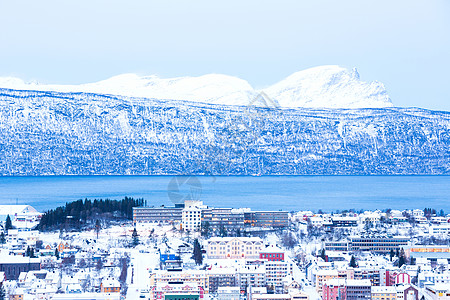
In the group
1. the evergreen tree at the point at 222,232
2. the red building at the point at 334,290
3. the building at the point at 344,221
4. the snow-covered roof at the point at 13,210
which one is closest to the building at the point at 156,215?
the evergreen tree at the point at 222,232

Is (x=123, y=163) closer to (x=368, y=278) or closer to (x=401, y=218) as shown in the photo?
(x=401, y=218)

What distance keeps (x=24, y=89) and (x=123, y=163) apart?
12.2m

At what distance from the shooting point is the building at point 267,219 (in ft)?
141

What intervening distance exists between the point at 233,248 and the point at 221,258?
0.57 meters

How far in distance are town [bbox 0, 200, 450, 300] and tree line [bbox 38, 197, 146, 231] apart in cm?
17

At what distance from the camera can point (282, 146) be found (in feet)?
381

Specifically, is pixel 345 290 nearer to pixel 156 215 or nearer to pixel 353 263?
pixel 353 263

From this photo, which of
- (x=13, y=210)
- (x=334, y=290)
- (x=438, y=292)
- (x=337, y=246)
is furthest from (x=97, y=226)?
(x=438, y=292)

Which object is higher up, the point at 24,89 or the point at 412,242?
the point at 24,89

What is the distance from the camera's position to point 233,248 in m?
32.9

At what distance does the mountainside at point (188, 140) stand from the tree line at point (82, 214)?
61291 millimetres

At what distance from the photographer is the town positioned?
27422 mm

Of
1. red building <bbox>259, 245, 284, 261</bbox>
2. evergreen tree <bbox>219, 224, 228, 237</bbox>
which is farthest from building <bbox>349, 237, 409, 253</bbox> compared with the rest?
evergreen tree <bbox>219, 224, 228, 237</bbox>

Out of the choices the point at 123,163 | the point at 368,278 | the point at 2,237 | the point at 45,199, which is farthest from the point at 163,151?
the point at 368,278
